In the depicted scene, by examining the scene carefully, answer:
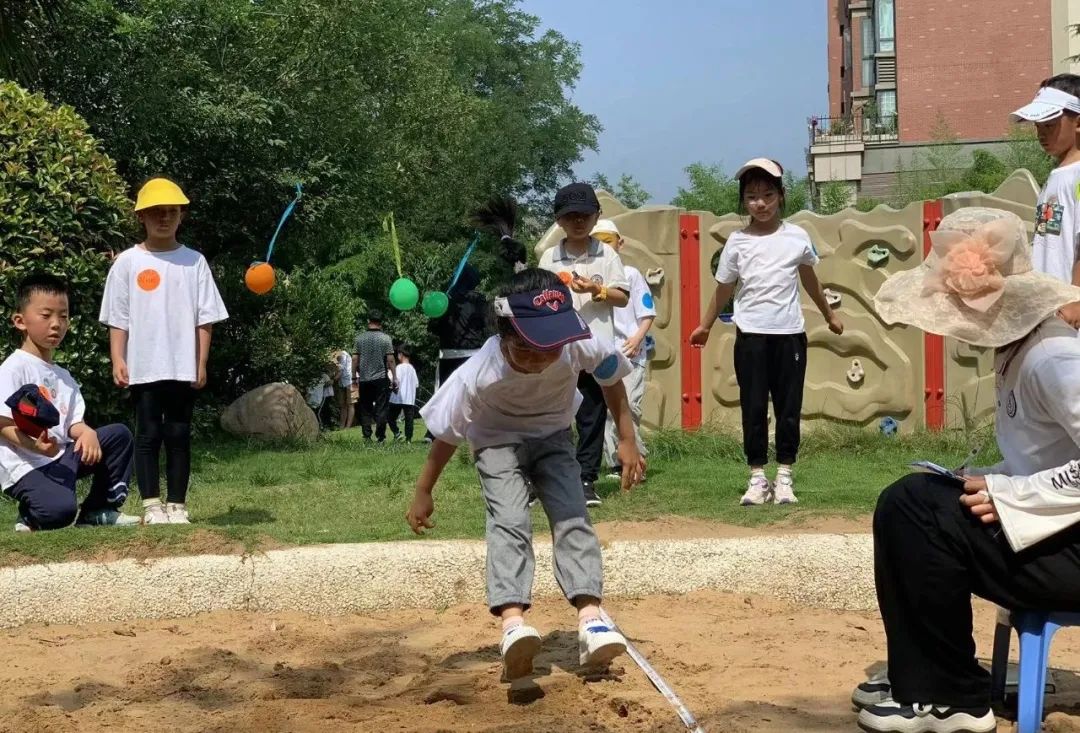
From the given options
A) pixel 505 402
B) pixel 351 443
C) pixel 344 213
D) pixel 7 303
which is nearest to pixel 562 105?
pixel 344 213

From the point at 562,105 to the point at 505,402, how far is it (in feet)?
158

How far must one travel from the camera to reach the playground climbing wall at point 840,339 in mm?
12234

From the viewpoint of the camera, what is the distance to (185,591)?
18.6ft

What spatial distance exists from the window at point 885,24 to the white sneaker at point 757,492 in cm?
4665

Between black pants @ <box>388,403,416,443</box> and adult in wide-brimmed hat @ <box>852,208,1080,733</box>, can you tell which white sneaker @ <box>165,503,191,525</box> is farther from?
black pants @ <box>388,403,416,443</box>

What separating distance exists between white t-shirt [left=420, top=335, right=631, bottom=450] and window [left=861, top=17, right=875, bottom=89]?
49.5 meters

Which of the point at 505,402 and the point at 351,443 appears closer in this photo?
the point at 505,402

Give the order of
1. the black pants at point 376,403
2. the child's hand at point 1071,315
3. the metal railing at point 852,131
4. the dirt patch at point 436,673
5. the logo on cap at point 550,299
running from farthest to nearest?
1. the metal railing at point 852,131
2. the black pants at point 376,403
3. the child's hand at point 1071,315
4. the logo on cap at point 550,299
5. the dirt patch at point 436,673

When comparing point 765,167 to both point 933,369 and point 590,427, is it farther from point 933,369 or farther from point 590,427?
point 933,369

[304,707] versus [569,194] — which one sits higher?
[569,194]

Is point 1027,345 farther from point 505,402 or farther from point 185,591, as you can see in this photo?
point 185,591

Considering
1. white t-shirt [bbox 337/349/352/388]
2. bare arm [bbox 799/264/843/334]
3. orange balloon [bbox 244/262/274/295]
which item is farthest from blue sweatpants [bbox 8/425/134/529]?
white t-shirt [bbox 337/349/352/388]

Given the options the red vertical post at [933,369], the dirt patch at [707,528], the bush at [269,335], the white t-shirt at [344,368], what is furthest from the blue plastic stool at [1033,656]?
the white t-shirt at [344,368]

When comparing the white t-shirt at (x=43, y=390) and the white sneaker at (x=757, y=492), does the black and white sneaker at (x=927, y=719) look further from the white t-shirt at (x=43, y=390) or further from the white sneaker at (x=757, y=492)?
the white t-shirt at (x=43, y=390)
